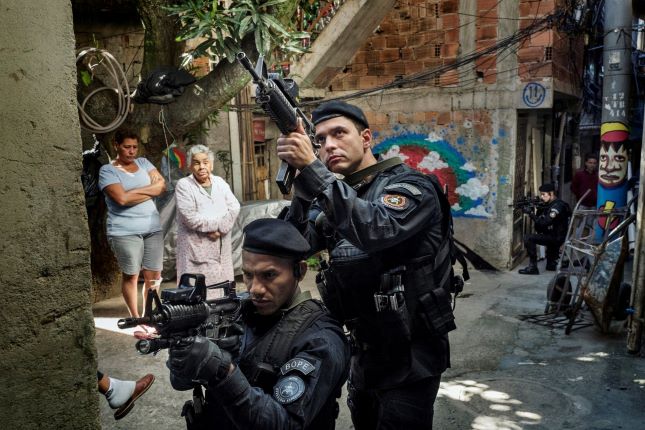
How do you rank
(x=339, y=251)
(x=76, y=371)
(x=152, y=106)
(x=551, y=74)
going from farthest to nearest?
(x=551, y=74), (x=152, y=106), (x=339, y=251), (x=76, y=371)

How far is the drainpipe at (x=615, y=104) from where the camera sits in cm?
896

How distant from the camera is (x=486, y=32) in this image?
9031 mm

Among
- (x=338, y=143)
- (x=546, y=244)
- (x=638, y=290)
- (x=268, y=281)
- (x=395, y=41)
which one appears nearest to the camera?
(x=268, y=281)

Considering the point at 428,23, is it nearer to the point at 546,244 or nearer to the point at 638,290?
the point at 546,244

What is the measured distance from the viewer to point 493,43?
29.5ft

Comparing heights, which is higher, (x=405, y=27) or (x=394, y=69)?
(x=405, y=27)

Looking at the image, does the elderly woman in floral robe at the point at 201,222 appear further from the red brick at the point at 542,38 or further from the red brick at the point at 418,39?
the red brick at the point at 542,38

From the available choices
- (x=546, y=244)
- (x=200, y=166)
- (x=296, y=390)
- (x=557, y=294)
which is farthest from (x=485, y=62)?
(x=296, y=390)

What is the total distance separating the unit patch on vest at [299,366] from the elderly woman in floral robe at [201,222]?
11.7ft

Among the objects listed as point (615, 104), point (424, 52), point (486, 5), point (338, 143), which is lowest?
point (338, 143)

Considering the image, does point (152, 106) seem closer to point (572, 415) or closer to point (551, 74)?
point (572, 415)

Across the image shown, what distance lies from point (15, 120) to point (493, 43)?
835 centimetres

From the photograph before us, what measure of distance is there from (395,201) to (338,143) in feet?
1.44

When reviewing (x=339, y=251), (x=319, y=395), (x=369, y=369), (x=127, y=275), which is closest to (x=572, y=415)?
(x=369, y=369)
